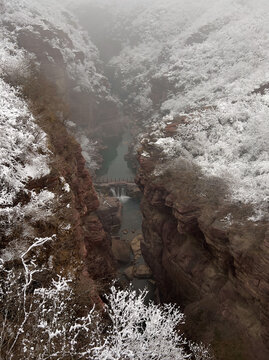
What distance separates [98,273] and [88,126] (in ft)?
123

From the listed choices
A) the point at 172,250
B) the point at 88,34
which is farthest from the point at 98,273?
the point at 88,34

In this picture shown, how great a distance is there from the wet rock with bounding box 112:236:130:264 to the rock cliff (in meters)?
3.31

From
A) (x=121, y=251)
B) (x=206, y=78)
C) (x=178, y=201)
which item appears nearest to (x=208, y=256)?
(x=178, y=201)

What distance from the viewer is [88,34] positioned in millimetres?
80188

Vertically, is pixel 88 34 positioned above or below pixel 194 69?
above

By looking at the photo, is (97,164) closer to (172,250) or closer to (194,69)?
(194,69)

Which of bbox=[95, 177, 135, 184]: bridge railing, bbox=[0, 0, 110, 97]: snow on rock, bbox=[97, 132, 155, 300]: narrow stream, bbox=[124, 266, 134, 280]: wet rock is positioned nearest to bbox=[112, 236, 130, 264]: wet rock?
bbox=[97, 132, 155, 300]: narrow stream

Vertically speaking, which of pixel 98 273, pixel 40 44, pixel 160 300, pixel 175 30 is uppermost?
pixel 175 30

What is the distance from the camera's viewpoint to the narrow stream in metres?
23.5

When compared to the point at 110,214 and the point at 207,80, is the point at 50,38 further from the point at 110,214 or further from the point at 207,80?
the point at 110,214

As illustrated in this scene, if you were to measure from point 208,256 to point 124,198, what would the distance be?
70.8ft

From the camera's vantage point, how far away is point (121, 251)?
2589cm

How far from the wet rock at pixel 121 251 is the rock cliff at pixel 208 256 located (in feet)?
10.9

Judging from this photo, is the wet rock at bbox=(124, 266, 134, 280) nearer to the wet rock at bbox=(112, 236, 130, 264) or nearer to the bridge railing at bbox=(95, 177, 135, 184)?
the wet rock at bbox=(112, 236, 130, 264)
